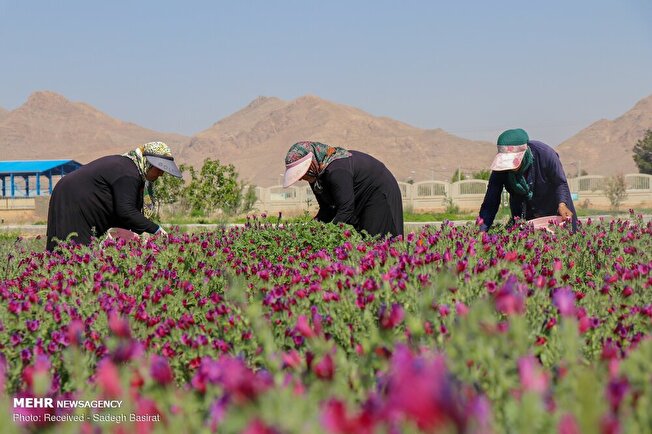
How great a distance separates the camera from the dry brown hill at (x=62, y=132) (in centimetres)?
14138

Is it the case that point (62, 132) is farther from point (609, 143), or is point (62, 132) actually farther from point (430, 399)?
point (430, 399)

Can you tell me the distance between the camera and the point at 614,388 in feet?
4.91

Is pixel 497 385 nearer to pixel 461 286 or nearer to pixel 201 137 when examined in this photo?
pixel 461 286

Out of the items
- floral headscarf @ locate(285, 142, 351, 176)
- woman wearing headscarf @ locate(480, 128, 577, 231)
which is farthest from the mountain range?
floral headscarf @ locate(285, 142, 351, 176)

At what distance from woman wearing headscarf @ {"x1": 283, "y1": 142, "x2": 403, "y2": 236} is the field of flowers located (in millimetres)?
342

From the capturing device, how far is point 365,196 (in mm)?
6309

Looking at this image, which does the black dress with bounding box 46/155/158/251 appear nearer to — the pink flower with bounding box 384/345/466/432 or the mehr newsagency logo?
the mehr newsagency logo

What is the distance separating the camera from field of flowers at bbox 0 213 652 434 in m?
1.37

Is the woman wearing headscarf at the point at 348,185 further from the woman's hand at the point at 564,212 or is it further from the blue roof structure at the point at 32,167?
the blue roof structure at the point at 32,167

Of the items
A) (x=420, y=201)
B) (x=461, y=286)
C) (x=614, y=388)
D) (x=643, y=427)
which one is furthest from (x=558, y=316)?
(x=420, y=201)

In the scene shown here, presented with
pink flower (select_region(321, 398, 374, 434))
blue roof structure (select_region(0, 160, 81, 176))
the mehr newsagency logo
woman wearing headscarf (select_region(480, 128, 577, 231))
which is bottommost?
the mehr newsagency logo

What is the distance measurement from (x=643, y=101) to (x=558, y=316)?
15575 centimetres

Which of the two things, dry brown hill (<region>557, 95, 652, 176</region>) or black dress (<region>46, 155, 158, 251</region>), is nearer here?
black dress (<region>46, 155, 158, 251</region>)

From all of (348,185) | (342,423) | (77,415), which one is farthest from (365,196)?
(342,423)
